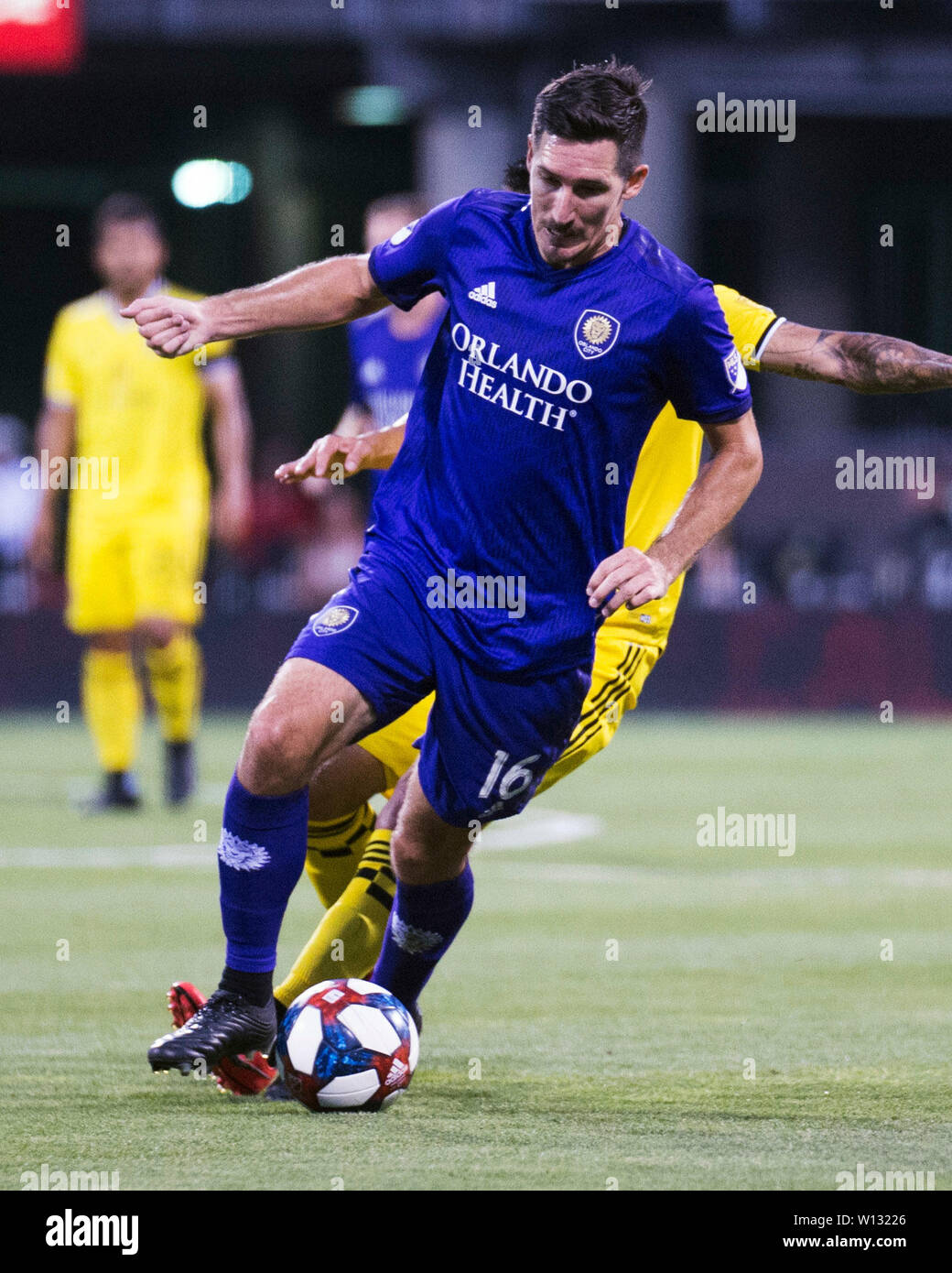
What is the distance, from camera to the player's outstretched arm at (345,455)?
511 cm

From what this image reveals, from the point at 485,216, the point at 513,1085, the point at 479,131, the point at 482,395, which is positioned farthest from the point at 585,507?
the point at 479,131

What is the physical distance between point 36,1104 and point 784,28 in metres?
18.0

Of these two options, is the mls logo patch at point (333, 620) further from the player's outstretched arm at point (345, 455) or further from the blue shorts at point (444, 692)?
the player's outstretched arm at point (345, 455)

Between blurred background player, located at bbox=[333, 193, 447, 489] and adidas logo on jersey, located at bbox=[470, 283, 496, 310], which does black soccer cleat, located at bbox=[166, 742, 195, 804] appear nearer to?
blurred background player, located at bbox=[333, 193, 447, 489]

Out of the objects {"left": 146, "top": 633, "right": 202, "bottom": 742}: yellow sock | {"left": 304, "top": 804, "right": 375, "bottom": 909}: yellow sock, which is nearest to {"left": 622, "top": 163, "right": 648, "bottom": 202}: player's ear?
{"left": 304, "top": 804, "right": 375, "bottom": 909}: yellow sock

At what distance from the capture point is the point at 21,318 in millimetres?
28703

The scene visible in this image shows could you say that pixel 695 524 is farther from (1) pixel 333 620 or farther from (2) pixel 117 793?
(2) pixel 117 793

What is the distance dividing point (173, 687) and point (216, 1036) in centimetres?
629

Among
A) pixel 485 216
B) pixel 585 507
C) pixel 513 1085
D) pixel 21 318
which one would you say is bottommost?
pixel 513 1085

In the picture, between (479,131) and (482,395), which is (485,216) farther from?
(479,131)

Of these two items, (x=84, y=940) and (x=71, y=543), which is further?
(x=71, y=543)

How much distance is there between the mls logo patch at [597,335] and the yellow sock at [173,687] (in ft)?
20.9
